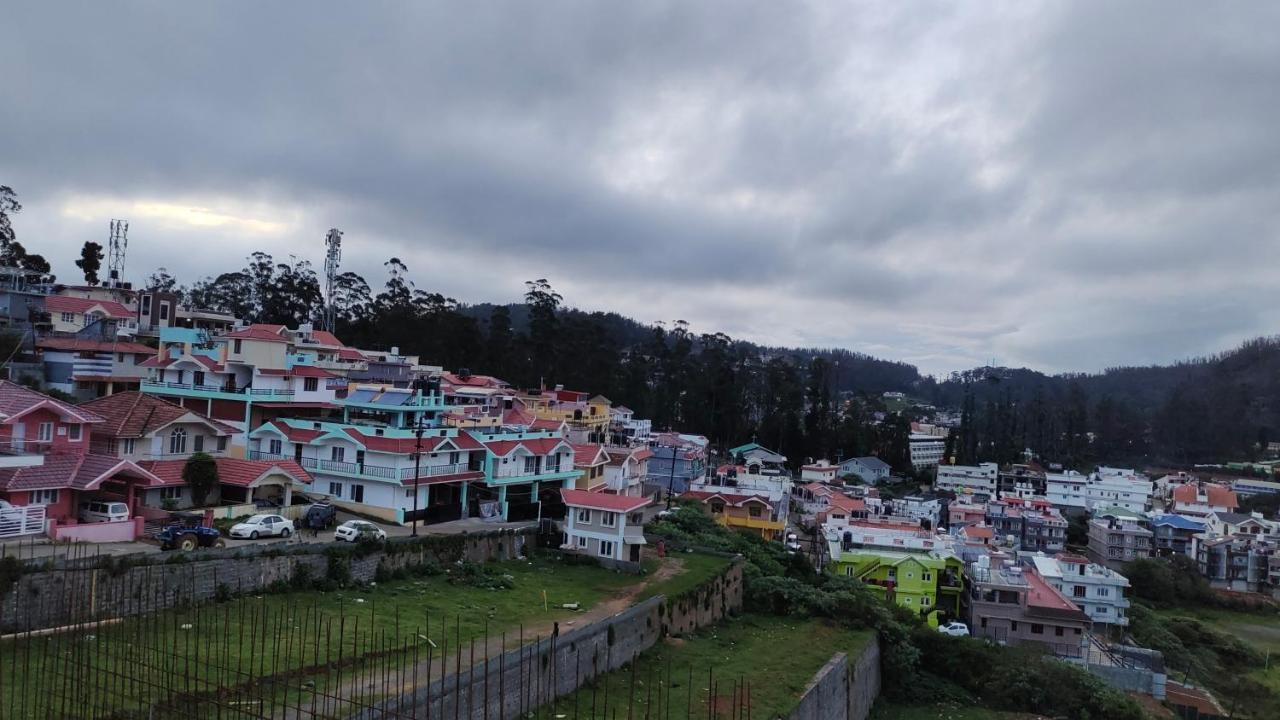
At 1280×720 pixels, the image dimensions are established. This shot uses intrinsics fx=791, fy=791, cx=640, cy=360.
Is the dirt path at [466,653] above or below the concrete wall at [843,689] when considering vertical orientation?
above

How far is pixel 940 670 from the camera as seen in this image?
86.2 ft

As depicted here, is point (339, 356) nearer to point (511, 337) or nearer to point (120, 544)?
point (511, 337)

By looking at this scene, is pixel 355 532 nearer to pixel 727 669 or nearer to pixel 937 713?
pixel 727 669

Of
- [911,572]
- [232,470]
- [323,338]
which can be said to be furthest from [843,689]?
[323,338]

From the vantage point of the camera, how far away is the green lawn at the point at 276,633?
11.2 metres

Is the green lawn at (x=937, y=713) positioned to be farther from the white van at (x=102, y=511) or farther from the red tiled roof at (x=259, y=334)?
the red tiled roof at (x=259, y=334)

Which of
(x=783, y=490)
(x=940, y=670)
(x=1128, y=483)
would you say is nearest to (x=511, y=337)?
(x=783, y=490)

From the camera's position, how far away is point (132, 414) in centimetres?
2280

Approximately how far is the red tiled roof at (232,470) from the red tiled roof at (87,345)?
1260 cm

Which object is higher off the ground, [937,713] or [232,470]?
[232,470]

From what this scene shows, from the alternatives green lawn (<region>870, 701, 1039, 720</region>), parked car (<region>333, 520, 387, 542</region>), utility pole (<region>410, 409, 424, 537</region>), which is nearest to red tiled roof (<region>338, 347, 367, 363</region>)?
utility pole (<region>410, 409, 424, 537</region>)

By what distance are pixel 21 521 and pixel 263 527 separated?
16.0ft

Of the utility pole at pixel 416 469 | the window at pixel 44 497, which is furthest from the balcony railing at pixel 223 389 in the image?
the window at pixel 44 497

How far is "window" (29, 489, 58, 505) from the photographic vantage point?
17.7 m
